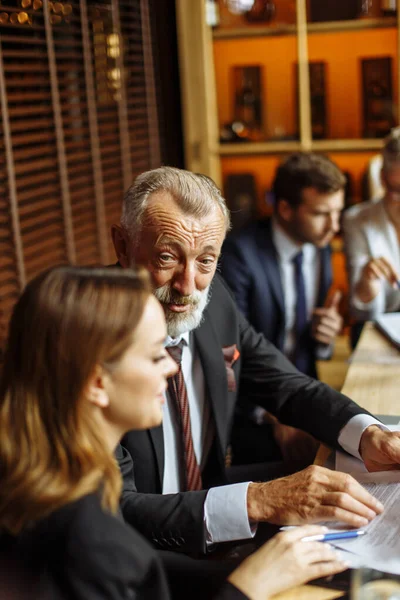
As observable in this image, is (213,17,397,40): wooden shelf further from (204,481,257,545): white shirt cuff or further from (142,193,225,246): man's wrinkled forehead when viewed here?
(204,481,257,545): white shirt cuff

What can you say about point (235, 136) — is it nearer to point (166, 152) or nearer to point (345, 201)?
point (166, 152)

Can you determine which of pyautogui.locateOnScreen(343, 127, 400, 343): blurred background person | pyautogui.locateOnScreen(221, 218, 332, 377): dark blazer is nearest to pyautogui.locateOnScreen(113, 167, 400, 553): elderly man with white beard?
pyautogui.locateOnScreen(221, 218, 332, 377): dark blazer

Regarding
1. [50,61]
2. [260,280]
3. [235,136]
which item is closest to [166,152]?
[235,136]

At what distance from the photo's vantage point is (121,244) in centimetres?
172

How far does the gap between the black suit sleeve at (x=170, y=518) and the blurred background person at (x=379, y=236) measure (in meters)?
1.59

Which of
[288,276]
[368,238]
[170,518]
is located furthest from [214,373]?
[368,238]

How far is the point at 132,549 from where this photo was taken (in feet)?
3.09

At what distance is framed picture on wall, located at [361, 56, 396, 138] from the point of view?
12.8 feet

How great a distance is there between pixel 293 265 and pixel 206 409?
1.24 metres

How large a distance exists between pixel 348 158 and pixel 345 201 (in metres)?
0.26

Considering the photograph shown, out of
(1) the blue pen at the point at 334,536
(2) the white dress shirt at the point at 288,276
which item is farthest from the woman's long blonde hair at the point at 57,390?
(2) the white dress shirt at the point at 288,276

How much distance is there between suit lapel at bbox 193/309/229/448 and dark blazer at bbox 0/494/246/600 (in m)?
0.79

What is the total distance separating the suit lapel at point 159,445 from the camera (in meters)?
1.58

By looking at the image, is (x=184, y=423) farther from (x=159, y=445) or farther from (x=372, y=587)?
(x=372, y=587)
